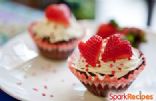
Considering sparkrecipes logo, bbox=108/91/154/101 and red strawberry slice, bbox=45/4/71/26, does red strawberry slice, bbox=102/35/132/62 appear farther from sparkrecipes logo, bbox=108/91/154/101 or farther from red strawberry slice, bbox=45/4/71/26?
red strawberry slice, bbox=45/4/71/26

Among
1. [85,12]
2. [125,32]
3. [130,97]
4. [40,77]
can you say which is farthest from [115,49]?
[85,12]

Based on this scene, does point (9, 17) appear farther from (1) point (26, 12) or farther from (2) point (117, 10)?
(2) point (117, 10)

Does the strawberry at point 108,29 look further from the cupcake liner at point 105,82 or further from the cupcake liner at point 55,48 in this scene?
the cupcake liner at point 105,82

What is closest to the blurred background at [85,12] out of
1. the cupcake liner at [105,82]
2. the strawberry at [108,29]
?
the strawberry at [108,29]

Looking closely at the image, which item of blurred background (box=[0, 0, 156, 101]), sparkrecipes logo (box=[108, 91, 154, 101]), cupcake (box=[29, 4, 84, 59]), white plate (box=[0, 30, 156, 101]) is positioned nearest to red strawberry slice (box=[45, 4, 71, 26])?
cupcake (box=[29, 4, 84, 59])

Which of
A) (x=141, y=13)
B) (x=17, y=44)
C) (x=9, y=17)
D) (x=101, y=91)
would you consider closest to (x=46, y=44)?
(x=17, y=44)

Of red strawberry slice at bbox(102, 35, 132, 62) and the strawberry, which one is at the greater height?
the strawberry
